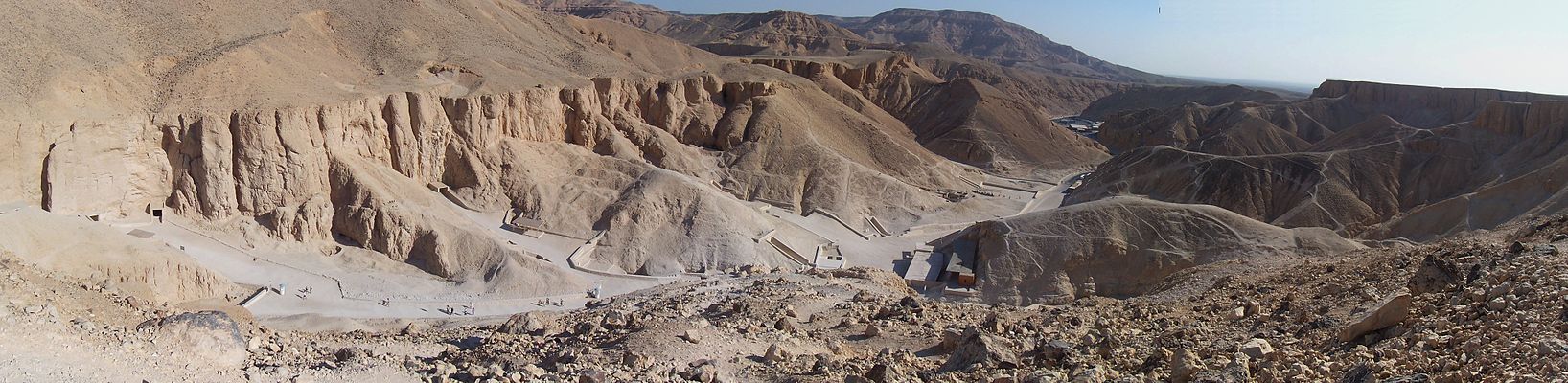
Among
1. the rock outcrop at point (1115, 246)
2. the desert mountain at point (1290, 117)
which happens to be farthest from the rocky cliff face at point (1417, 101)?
the rock outcrop at point (1115, 246)

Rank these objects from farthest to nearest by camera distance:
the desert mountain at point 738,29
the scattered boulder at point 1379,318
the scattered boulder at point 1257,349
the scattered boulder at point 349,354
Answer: the desert mountain at point 738,29
the scattered boulder at point 349,354
the scattered boulder at point 1379,318
the scattered boulder at point 1257,349

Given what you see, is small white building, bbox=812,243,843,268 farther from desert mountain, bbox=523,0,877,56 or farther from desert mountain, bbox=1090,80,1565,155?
desert mountain, bbox=523,0,877,56

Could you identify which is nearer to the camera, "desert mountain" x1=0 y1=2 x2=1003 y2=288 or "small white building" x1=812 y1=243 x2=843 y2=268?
"desert mountain" x1=0 y1=2 x2=1003 y2=288

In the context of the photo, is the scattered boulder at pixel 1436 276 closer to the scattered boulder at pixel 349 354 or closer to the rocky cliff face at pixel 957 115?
the scattered boulder at pixel 349 354

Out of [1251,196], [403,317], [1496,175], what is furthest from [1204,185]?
[403,317]

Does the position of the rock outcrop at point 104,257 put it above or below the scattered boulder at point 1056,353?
below

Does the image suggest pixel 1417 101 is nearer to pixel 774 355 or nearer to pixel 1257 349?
pixel 1257 349

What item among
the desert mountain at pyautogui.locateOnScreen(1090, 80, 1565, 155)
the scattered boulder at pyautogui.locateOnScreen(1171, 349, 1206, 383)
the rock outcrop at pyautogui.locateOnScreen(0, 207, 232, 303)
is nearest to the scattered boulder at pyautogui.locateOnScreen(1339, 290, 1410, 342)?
the scattered boulder at pyautogui.locateOnScreen(1171, 349, 1206, 383)
